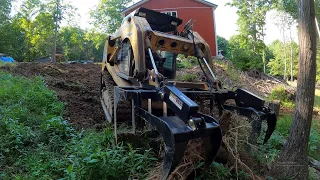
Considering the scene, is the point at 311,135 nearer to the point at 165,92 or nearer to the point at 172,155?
the point at 165,92

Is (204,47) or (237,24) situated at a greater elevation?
(237,24)

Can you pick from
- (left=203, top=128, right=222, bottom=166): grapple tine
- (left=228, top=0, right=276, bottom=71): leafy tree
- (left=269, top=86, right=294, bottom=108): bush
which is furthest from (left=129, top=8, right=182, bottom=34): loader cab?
(left=228, top=0, right=276, bottom=71): leafy tree

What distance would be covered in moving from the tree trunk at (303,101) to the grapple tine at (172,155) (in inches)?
69.7

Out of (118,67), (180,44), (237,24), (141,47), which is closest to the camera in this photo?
(141,47)

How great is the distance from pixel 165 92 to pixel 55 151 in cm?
218

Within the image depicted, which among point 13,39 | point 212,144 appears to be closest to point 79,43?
point 13,39

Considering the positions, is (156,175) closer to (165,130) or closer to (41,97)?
(165,130)

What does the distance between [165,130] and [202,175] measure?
0.70 m

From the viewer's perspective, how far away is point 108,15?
117 feet

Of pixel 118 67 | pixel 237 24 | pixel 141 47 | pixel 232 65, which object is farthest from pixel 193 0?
pixel 141 47

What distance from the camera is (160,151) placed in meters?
3.20

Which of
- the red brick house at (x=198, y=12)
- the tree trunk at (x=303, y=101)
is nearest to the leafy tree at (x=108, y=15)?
the red brick house at (x=198, y=12)

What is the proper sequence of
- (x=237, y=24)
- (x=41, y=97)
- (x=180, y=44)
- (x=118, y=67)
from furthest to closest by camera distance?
(x=237, y=24), (x=41, y=97), (x=118, y=67), (x=180, y=44)

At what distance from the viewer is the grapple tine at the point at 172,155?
2.42 metres
